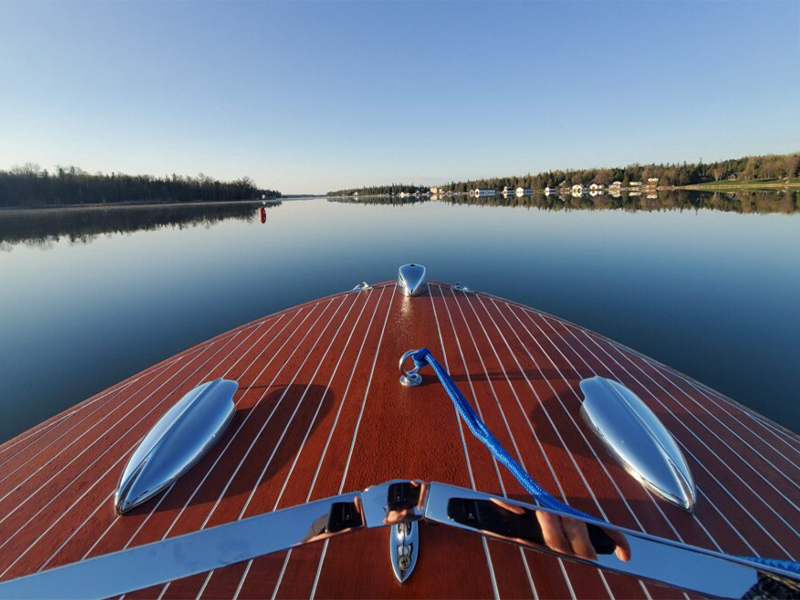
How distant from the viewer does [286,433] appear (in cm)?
233

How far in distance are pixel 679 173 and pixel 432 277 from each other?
276 ft

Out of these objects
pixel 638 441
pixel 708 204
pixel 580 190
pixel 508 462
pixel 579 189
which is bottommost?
pixel 638 441

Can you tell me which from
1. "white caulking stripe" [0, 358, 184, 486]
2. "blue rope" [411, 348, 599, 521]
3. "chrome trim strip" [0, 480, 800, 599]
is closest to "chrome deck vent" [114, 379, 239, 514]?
"white caulking stripe" [0, 358, 184, 486]

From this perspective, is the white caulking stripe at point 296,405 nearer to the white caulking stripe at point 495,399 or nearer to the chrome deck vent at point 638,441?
the white caulking stripe at point 495,399

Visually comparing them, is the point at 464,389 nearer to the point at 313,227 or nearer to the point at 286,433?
the point at 286,433

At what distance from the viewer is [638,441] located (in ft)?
6.59

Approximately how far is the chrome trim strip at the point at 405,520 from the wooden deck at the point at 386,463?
0.56 meters

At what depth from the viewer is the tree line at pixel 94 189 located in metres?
50.7

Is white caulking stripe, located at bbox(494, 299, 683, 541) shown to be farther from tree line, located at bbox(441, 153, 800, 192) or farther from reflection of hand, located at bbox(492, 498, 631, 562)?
tree line, located at bbox(441, 153, 800, 192)

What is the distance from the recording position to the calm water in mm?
6105

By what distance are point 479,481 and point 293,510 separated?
1.24 metres

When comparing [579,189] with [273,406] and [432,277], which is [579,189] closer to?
[432,277]

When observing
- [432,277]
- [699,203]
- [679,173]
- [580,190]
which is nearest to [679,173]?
[679,173]

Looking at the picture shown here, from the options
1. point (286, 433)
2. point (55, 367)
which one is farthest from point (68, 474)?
point (55, 367)
